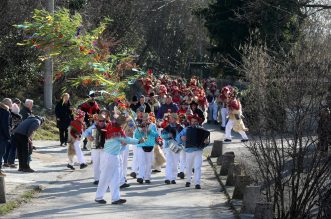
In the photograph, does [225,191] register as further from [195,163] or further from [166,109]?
[166,109]

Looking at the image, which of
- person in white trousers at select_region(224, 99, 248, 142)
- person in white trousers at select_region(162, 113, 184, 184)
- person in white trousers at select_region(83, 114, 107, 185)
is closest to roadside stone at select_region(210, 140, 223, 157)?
person in white trousers at select_region(224, 99, 248, 142)

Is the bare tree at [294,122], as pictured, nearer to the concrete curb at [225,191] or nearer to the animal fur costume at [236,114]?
the concrete curb at [225,191]

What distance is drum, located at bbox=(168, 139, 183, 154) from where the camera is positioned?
65.4 feet

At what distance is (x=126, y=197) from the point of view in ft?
57.0

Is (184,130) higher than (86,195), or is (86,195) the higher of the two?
(184,130)

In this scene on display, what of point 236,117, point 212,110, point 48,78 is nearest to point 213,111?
point 212,110

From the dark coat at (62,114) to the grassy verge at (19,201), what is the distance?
27.4ft

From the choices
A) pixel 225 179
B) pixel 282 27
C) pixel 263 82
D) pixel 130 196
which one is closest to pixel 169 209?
pixel 130 196

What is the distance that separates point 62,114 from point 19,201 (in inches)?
412

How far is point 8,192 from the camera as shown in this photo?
16938 mm

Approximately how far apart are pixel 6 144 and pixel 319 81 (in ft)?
28.2

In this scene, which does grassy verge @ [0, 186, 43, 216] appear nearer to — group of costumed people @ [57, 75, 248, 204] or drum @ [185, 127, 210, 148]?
group of costumed people @ [57, 75, 248, 204]

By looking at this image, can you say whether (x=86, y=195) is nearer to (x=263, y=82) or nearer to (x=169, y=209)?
(x=169, y=209)

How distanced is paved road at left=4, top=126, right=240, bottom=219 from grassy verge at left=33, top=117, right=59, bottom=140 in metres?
6.58
